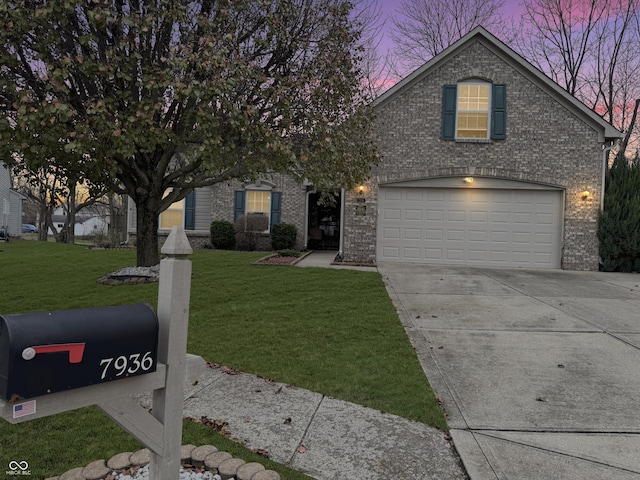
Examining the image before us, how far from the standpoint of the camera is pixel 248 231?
17156 mm

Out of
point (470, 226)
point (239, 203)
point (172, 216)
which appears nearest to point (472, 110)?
point (470, 226)

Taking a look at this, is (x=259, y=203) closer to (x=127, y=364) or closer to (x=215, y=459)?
(x=215, y=459)

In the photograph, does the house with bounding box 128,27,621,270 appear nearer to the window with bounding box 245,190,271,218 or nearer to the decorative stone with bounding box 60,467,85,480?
the window with bounding box 245,190,271,218

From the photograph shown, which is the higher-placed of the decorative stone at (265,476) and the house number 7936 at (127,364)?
the house number 7936 at (127,364)

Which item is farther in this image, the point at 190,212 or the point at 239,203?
the point at 190,212

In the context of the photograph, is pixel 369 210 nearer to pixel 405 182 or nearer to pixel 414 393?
pixel 405 182

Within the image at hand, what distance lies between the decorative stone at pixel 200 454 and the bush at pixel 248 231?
14487 mm

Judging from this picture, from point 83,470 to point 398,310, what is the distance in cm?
551

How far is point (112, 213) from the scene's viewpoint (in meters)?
27.0

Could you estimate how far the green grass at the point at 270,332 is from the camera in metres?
3.36

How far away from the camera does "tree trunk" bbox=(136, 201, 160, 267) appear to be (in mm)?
10039

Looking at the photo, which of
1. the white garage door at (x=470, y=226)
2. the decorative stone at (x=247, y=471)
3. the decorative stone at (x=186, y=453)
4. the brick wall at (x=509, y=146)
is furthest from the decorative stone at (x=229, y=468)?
the white garage door at (x=470, y=226)

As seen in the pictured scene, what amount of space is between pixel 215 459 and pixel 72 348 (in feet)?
5.00
